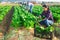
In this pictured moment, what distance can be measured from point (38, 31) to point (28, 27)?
1.23m

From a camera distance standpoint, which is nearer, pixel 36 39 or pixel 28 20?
pixel 36 39

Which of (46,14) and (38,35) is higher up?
(46,14)

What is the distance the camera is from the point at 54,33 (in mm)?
8484

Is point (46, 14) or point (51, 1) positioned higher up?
point (46, 14)

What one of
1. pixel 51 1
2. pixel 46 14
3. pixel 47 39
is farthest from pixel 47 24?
pixel 51 1

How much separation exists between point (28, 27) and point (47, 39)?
5.58 feet

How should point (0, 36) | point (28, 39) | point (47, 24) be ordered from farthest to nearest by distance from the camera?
point (47, 24), point (0, 36), point (28, 39)

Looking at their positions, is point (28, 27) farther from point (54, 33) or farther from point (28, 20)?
point (54, 33)

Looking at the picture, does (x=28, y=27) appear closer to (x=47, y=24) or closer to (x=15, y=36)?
(x=47, y=24)

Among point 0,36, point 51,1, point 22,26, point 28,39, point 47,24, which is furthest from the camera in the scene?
point 51,1

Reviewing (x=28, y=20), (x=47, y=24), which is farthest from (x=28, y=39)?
(x=28, y=20)

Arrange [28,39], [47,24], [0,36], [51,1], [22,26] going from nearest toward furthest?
[28,39] < [0,36] < [47,24] < [22,26] < [51,1]

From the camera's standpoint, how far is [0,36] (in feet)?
27.2

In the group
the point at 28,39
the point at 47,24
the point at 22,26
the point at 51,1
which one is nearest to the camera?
the point at 28,39
